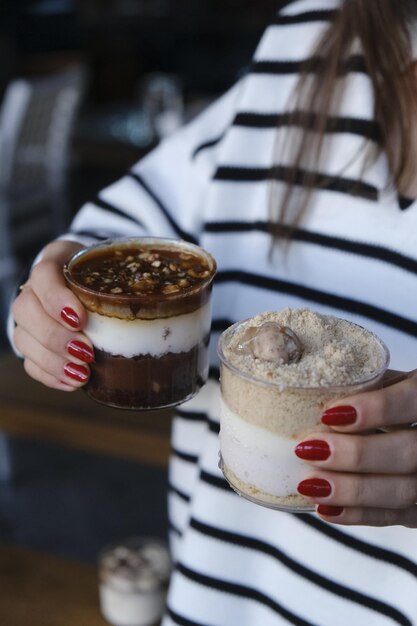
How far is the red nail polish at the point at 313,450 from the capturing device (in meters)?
0.68

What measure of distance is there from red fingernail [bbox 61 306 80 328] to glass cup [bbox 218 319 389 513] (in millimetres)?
174

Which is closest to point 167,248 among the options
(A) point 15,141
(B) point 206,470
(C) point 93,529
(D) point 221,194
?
(D) point 221,194

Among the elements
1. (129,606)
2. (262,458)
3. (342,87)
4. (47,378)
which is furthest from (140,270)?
(129,606)

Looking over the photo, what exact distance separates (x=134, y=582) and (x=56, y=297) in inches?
42.2

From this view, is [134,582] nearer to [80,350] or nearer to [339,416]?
[80,350]

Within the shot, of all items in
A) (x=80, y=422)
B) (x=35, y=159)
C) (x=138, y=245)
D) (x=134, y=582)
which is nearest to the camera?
(x=138, y=245)

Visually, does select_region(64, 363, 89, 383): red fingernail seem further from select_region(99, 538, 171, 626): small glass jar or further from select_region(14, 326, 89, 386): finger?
select_region(99, 538, 171, 626): small glass jar

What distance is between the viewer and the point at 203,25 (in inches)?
325

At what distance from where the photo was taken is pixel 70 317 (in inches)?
33.1

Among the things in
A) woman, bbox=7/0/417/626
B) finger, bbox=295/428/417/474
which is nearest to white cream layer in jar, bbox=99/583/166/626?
woman, bbox=7/0/417/626

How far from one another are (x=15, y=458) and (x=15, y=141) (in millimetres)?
2456

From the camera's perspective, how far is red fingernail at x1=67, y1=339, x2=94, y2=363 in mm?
856

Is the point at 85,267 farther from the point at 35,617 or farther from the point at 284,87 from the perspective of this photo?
the point at 35,617

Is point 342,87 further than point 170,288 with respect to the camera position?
Yes
